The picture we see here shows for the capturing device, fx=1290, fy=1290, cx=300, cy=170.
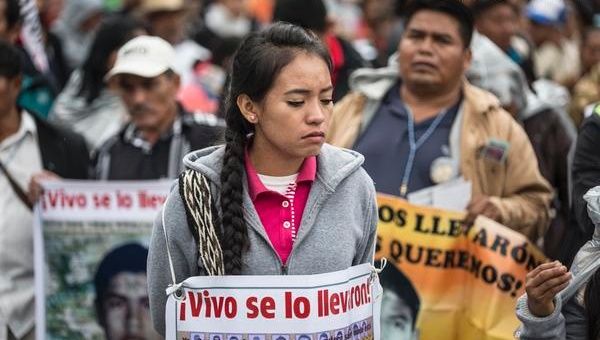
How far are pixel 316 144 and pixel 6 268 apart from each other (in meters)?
2.58

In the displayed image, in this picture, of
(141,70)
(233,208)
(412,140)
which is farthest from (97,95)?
(233,208)

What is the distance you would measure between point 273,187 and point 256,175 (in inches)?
2.9

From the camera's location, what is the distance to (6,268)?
6.38 meters

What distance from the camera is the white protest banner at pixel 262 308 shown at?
4348 mm

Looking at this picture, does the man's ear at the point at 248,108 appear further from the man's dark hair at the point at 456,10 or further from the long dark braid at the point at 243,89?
the man's dark hair at the point at 456,10

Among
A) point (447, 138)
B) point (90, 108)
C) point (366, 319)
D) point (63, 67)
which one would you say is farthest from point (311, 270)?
point (63, 67)

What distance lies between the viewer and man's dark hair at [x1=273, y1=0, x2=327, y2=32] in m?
8.07

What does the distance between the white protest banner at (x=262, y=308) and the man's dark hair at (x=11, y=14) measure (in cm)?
413

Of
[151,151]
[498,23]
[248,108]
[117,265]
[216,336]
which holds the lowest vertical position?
[117,265]

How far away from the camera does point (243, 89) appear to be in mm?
4484

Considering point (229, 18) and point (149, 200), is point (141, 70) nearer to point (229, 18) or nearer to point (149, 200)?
point (149, 200)

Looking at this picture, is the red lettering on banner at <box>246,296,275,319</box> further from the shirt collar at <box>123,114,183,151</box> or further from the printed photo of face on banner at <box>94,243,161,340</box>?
the shirt collar at <box>123,114,183,151</box>

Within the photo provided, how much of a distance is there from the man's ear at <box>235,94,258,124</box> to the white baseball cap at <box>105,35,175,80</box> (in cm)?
259

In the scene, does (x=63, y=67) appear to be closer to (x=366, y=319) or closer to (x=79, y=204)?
(x=79, y=204)
